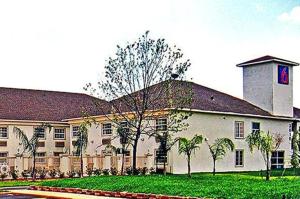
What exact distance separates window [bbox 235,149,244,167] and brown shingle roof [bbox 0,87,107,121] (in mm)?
10631

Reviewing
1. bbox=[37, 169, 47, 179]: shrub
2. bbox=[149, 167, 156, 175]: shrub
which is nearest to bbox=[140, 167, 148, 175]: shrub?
bbox=[149, 167, 156, 175]: shrub

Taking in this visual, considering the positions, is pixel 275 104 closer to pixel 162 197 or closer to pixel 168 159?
pixel 168 159

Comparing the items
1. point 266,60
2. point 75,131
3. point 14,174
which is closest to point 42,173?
point 14,174

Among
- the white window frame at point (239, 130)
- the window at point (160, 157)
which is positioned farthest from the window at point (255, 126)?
the window at point (160, 157)

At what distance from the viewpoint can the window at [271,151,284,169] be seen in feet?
146

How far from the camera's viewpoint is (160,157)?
37031 millimetres

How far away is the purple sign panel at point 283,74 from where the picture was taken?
4584 centimetres

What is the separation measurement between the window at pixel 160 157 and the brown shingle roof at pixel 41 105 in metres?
7.07

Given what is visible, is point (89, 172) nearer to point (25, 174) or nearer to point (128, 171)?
point (128, 171)

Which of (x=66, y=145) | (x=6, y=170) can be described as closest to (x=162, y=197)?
(x=6, y=170)

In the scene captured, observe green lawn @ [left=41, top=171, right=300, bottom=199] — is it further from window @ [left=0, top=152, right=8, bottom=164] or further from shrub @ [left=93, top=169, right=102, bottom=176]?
window @ [left=0, top=152, right=8, bottom=164]

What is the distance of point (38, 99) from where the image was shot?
1860 inches

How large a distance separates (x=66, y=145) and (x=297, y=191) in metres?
30.3

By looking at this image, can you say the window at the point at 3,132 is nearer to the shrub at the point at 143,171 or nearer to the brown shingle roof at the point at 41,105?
the brown shingle roof at the point at 41,105
